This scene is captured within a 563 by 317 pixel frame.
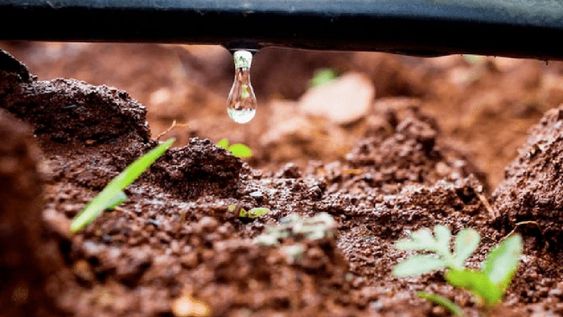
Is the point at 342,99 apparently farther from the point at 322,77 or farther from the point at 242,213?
the point at 242,213

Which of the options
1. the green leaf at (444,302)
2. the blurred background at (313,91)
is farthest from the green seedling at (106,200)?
the blurred background at (313,91)

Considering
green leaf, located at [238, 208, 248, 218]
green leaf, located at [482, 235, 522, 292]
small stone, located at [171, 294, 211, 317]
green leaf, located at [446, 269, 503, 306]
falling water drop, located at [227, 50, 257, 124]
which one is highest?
falling water drop, located at [227, 50, 257, 124]

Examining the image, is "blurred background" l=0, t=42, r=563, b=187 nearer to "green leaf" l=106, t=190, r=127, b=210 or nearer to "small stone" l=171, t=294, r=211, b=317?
"green leaf" l=106, t=190, r=127, b=210

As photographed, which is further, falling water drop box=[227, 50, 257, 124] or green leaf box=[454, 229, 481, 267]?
falling water drop box=[227, 50, 257, 124]

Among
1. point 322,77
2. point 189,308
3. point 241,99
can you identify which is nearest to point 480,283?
point 189,308

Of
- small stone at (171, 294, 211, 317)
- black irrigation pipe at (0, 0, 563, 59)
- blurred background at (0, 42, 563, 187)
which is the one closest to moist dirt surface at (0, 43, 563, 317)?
small stone at (171, 294, 211, 317)

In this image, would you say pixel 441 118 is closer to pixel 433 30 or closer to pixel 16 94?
pixel 433 30

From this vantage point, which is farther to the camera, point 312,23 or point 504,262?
point 312,23
